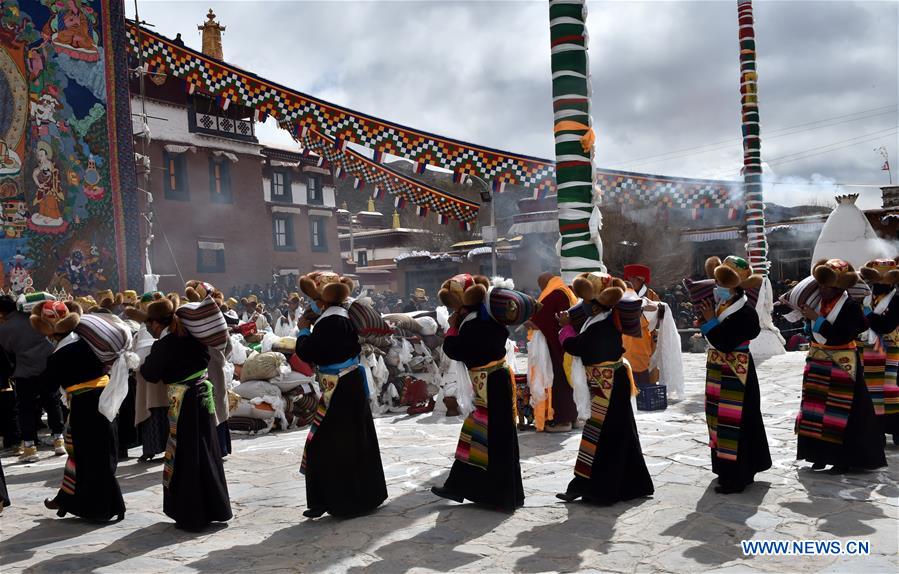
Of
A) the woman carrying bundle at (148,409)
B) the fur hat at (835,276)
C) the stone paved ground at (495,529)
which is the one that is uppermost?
the fur hat at (835,276)

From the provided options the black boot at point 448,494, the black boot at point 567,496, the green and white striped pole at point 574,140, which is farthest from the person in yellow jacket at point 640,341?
the black boot at point 448,494

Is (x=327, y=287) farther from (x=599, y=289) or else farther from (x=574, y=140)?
(x=574, y=140)

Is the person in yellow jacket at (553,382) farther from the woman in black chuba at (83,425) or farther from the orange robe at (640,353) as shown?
the woman in black chuba at (83,425)

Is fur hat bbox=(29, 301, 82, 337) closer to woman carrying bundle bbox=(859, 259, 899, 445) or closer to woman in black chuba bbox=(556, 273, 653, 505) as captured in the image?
woman in black chuba bbox=(556, 273, 653, 505)

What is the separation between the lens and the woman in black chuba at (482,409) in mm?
5422

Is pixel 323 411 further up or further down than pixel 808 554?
further up

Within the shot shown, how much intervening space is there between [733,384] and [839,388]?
0.98m

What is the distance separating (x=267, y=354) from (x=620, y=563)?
604 centimetres

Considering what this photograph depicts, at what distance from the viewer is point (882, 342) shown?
688cm

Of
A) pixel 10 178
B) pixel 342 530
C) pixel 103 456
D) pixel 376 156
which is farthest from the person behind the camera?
pixel 10 178

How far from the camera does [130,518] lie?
572 centimetres

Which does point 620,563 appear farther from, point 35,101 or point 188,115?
point 188,115

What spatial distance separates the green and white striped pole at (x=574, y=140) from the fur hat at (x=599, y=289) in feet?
8.72

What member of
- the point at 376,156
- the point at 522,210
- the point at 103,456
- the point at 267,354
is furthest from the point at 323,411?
the point at 522,210
